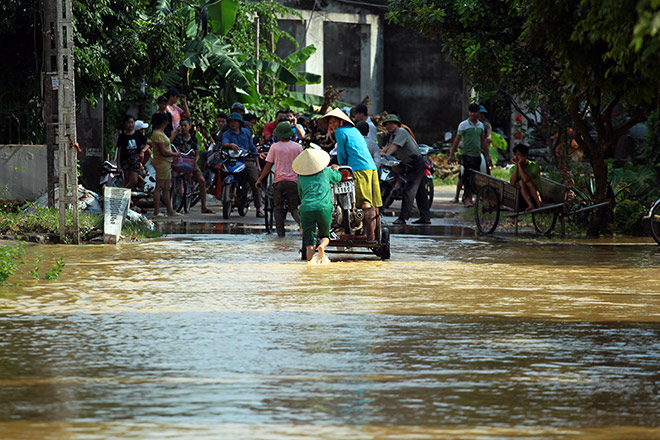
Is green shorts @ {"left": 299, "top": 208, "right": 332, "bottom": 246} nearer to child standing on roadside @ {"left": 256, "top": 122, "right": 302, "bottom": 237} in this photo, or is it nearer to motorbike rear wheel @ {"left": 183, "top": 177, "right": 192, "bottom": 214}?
child standing on roadside @ {"left": 256, "top": 122, "right": 302, "bottom": 237}

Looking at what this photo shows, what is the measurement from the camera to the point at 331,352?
24.2ft

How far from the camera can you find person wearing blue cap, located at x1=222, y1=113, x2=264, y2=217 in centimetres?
2023

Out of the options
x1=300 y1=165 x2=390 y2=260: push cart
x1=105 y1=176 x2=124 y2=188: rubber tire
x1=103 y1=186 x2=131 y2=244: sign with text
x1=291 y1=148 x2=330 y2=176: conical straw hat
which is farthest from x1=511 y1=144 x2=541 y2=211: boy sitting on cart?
x1=105 y1=176 x2=124 y2=188: rubber tire

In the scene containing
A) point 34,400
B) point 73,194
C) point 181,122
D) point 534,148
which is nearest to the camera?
point 34,400

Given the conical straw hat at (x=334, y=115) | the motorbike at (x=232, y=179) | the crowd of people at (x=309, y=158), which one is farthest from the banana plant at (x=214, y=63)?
the conical straw hat at (x=334, y=115)

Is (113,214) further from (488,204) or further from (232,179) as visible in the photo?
(488,204)

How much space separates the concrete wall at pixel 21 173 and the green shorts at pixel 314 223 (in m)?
7.69

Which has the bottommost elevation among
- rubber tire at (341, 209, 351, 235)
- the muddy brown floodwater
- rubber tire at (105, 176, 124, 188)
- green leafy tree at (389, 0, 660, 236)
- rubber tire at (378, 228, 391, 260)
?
the muddy brown floodwater

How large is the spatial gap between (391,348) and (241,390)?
1608mm

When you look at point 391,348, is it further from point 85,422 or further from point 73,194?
point 73,194

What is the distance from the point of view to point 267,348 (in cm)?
754

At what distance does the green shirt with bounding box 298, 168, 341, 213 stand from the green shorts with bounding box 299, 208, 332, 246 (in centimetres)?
5

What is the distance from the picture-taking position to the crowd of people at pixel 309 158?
510 inches

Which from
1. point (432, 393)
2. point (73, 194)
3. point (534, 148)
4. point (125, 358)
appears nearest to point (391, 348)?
point (432, 393)
